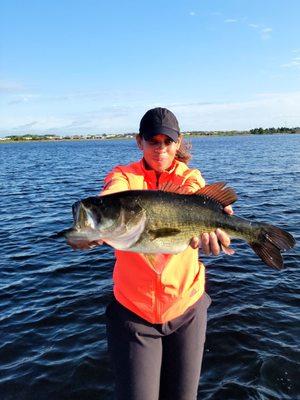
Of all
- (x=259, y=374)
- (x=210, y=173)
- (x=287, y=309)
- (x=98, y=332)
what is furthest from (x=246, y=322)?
(x=210, y=173)

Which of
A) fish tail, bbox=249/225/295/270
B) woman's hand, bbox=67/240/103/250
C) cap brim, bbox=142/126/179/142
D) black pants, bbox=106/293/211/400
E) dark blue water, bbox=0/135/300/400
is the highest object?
cap brim, bbox=142/126/179/142

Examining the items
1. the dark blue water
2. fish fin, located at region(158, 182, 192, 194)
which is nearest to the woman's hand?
fish fin, located at region(158, 182, 192, 194)

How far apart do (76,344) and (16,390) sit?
174cm

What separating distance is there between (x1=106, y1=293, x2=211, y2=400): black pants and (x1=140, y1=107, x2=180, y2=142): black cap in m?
2.00

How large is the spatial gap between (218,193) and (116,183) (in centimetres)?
117

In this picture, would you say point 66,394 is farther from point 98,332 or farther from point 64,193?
point 64,193

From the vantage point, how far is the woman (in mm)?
4641

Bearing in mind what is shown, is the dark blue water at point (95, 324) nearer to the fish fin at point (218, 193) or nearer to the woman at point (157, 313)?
the woman at point (157, 313)

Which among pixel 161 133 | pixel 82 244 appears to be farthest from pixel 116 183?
pixel 82 244

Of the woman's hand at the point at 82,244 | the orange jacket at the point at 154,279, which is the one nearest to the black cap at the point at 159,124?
the orange jacket at the point at 154,279

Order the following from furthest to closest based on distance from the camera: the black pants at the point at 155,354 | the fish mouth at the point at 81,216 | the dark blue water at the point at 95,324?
the dark blue water at the point at 95,324 → the black pants at the point at 155,354 → the fish mouth at the point at 81,216

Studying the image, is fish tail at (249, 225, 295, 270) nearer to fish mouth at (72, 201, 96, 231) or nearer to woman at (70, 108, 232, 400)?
woman at (70, 108, 232, 400)

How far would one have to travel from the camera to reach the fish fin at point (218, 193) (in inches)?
190

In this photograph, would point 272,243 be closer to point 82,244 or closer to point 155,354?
point 155,354
